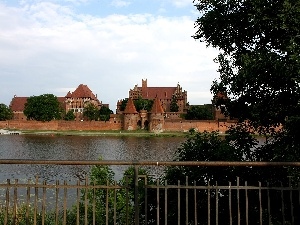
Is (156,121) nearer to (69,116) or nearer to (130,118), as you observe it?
(130,118)

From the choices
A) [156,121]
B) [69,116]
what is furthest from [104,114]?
[156,121]

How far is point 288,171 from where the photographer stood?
303 inches

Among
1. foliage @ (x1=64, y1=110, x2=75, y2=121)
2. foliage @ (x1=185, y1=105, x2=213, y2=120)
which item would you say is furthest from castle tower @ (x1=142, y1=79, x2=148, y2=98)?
foliage @ (x1=185, y1=105, x2=213, y2=120)

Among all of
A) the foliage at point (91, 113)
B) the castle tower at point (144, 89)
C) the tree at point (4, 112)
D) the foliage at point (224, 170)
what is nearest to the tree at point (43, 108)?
the foliage at point (91, 113)

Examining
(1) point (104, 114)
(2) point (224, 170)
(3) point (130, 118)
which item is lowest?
(2) point (224, 170)

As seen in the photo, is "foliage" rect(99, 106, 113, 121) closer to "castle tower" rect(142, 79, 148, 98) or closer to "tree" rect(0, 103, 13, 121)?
"castle tower" rect(142, 79, 148, 98)

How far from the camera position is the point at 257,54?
26.8 ft

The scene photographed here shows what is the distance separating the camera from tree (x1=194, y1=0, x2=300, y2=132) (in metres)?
7.76

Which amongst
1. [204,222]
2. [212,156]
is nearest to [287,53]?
[212,156]

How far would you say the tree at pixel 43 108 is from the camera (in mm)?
97688

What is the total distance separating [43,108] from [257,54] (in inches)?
3729

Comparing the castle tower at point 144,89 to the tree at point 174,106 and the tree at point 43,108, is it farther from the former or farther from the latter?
the tree at point 43,108

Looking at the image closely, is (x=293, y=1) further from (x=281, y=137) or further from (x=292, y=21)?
(x=281, y=137)

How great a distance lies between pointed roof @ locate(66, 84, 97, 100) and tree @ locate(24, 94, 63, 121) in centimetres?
1791
